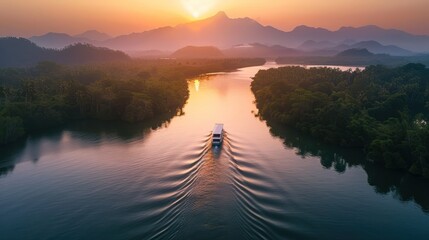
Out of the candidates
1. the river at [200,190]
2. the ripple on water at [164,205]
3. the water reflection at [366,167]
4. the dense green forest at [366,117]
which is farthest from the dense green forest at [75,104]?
the ripple on water at [164,205]

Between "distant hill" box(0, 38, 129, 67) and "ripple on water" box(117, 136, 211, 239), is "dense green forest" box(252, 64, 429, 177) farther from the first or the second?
"distant hill" box(0, 38, 129, 67)

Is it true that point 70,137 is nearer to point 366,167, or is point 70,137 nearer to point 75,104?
point 75,104

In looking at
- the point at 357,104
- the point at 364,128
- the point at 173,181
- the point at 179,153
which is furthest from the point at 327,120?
the point at 173,181

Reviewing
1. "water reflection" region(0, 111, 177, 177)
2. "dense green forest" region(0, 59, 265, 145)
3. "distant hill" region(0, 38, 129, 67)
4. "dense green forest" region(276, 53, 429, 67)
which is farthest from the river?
"dense green forest" region(276, 53, 429, 67)

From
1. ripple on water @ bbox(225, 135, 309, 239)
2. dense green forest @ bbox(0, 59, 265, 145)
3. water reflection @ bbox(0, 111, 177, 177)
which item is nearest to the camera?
ripple on water @ bbox(225, 135, 309, 239)

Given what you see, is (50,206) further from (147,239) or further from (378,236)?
(378,236)

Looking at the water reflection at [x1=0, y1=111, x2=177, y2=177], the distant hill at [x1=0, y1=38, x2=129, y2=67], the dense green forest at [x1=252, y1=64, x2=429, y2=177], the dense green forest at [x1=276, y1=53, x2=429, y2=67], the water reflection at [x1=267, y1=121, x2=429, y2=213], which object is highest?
the distant hill at [x1=0, y1=38, x2=129, y2=67]
